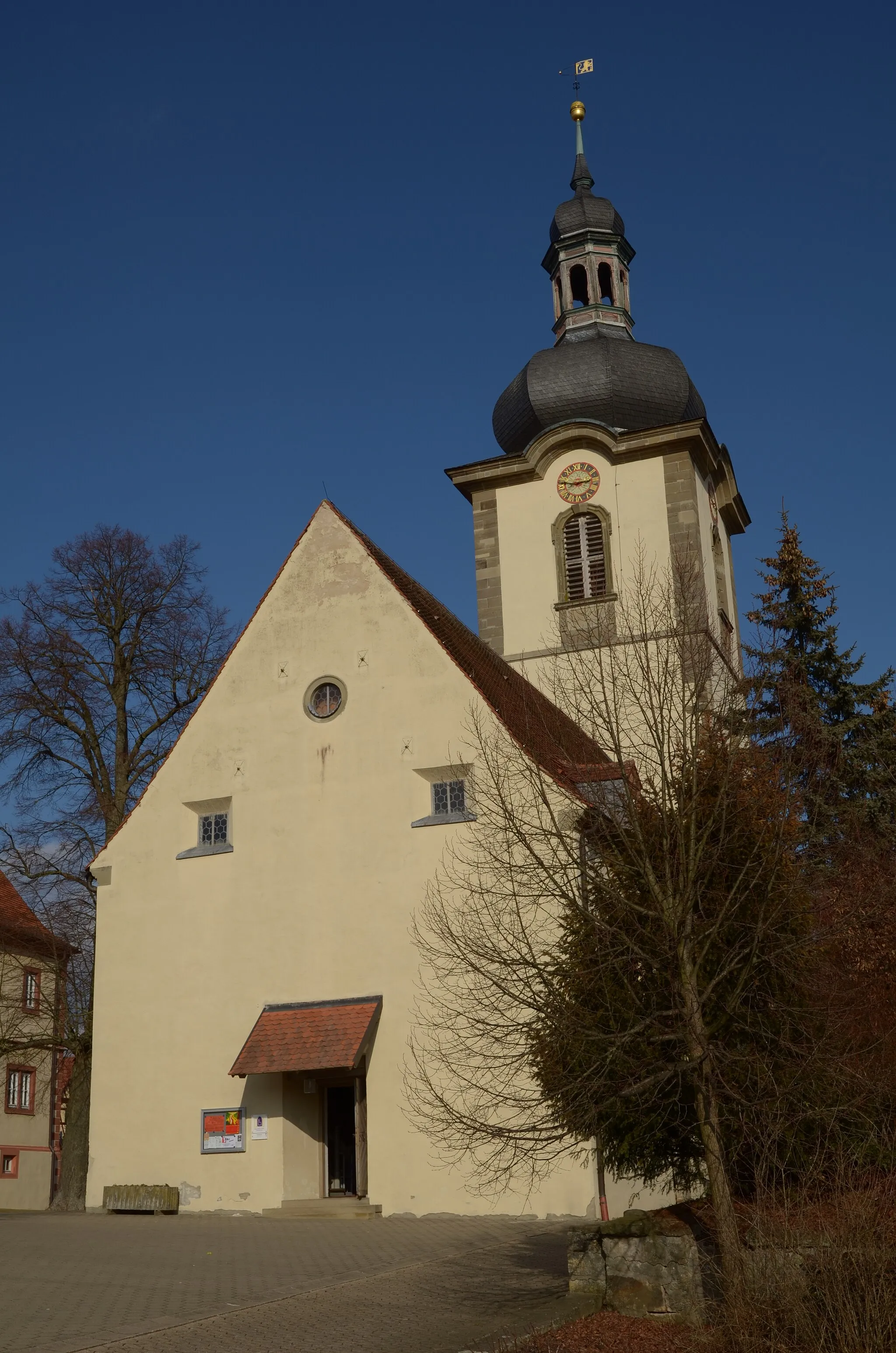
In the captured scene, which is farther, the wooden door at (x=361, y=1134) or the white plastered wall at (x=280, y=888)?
the white plastered wall at (x=280, y=888)

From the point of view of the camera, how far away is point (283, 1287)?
12156mm

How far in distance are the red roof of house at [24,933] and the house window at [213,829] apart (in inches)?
285

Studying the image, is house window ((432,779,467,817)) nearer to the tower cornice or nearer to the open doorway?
the open doorway

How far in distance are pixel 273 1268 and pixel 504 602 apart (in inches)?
672

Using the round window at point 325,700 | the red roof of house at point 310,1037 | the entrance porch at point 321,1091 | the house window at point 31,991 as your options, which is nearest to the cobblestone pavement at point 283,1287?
the entrance porch at point 321,1091

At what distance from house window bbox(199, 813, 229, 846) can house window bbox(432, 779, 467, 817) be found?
11.6 feet

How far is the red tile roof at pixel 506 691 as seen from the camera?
14.0 meters

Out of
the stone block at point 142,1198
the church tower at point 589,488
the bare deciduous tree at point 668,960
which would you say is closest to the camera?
the bare deciduous tree at point 668,960

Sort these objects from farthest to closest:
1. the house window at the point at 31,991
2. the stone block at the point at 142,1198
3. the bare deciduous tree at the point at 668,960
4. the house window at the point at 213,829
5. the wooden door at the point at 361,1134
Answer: the house window at the point at 31,991 → the house window at the point at 213,829 → the stone block at the point at 142,1198 → the wooden door at the point at 361,1134 → the bare deciduous tree at the point at 668,960

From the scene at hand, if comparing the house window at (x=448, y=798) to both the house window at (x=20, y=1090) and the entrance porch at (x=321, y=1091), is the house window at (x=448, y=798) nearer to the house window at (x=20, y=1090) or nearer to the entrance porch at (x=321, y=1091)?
the entrance porch at (x=321, y=1091)

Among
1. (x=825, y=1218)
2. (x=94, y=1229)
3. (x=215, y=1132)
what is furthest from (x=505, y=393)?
(x=825, y=1218)

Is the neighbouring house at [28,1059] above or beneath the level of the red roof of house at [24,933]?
beneath

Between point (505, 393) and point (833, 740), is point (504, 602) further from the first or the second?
point (833, 740)

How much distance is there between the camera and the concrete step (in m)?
19.2
